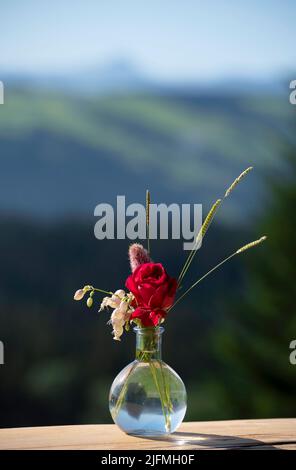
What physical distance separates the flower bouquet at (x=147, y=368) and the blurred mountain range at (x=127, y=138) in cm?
265

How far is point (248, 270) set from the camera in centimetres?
378

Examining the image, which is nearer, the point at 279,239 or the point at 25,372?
the point at 279,239

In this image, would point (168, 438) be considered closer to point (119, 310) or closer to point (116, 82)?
point (119, 310)

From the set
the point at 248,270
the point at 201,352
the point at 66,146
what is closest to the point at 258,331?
the point at 248,270

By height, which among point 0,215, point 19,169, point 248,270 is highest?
point 19,169

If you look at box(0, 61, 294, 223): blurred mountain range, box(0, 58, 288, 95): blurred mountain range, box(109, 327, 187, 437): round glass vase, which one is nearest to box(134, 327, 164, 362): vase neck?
box(109, 327, 187, 437): round glass vase

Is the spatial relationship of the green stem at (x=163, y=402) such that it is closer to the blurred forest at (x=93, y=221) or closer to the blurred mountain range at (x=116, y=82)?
the blurred forest at (x=93, y=221)

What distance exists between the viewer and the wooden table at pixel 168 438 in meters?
1.43

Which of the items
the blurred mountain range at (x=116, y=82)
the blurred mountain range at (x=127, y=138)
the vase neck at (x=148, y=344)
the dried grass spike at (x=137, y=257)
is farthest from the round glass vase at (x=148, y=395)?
the blurred mountain range at (x=116, y=82)

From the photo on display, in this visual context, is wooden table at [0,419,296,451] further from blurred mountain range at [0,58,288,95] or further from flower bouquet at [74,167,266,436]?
blurred mountain range at [0,58,288,95]

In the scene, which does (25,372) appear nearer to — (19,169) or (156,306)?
(19,169)

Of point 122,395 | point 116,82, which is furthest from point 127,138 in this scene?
point 122,395

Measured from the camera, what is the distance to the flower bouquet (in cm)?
144
